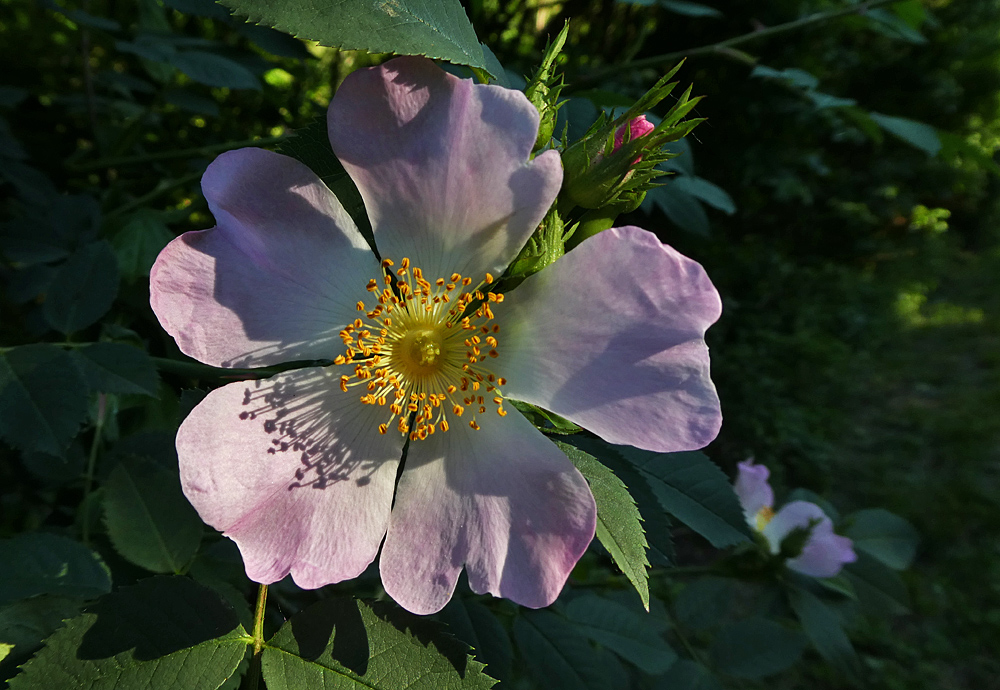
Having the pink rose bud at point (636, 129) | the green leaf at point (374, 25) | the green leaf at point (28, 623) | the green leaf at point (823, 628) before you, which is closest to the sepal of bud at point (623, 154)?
the pink rose bud at point (636, 129)

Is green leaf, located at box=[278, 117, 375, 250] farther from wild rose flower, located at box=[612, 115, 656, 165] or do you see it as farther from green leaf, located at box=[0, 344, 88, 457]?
green leaf, located at box=[0, 344, 88, 457]

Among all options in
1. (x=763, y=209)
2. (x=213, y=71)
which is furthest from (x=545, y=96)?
(x=763, y=209)

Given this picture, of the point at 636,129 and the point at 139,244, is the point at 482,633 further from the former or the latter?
the point at 139,244

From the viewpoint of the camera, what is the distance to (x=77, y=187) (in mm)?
1825

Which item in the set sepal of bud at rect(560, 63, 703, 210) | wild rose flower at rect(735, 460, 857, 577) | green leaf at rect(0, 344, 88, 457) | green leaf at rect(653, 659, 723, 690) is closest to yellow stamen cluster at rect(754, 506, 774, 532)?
wild rose flower at rect(735, 460, 857, 577)

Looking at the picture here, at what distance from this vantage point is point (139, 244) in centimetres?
135

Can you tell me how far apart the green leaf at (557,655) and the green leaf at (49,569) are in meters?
0.71

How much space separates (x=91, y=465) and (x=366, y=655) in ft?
2.34

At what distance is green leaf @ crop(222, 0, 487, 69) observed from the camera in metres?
0.57

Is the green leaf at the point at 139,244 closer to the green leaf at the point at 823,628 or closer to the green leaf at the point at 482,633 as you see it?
the green leaf at the point at 482,633

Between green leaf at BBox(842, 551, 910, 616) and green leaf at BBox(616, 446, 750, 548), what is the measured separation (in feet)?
2.90

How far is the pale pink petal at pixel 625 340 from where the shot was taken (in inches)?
25.4

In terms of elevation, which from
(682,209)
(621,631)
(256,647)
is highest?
(682,209)

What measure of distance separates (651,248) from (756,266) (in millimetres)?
4803
